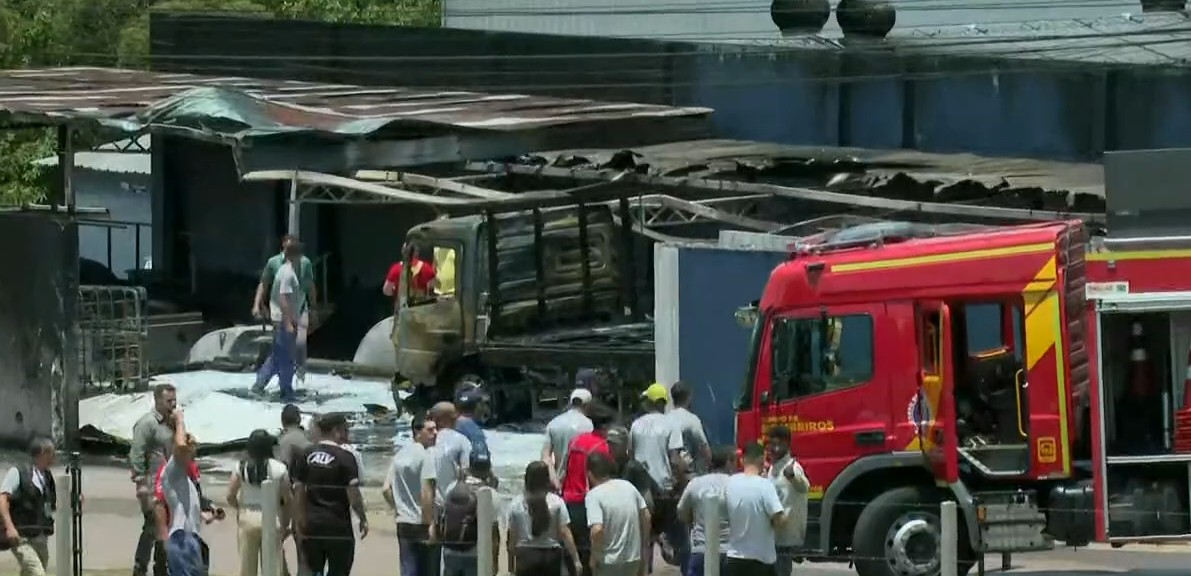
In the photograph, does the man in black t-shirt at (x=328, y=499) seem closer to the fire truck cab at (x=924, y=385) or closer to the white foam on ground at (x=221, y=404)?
the fire truck cab at (x=924, y=385)

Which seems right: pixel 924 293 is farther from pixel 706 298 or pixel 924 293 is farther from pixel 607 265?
pixel 607 265

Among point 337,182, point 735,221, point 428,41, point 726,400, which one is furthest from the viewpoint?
point 428,41

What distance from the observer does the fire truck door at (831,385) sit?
16016 mm

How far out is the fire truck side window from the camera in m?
16.1

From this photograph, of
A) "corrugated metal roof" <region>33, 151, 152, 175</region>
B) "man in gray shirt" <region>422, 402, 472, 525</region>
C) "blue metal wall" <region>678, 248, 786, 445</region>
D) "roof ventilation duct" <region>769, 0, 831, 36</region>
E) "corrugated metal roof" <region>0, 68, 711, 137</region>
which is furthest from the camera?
"corrugated metal roof" <region>33, 151, 152, 175</region>

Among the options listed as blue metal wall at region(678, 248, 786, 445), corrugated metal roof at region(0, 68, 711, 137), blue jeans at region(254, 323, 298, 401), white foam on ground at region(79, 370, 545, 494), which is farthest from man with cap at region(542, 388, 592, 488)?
blue jeans at region(254, 323, 298, 401)

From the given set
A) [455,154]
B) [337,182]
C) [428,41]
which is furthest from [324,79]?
[455,154]

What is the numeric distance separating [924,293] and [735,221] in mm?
8988

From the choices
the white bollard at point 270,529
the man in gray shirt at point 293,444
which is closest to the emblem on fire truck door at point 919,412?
the man in gray shirt at point 293,444

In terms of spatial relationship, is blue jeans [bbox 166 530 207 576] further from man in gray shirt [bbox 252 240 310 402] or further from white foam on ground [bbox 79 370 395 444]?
man in gray shirt [bbox 252 240 310 402]

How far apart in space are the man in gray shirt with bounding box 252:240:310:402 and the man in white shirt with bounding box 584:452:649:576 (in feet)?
35.2

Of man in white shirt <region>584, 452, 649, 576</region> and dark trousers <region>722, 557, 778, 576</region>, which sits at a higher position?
man in white shirt <region>584, 452, 649, 576</region>

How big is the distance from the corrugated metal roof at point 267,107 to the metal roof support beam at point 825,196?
885mm

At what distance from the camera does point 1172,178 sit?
1562 centimetres
